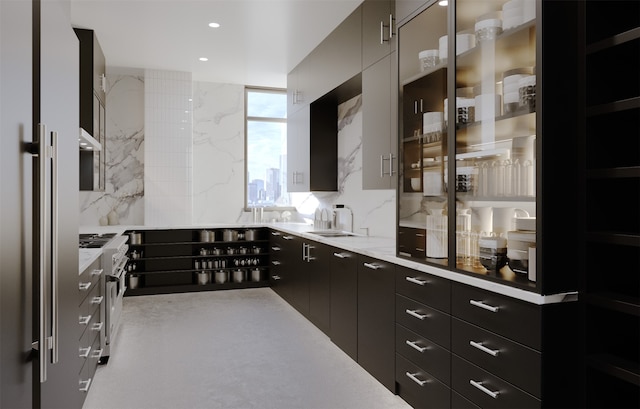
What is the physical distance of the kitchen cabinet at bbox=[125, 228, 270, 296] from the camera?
18.7 feet

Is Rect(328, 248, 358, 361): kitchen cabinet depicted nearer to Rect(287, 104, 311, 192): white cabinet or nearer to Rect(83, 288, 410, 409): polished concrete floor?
Rect(83, 288, 410, 409): polished concrete floor

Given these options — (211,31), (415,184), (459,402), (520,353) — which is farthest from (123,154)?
(520,353)

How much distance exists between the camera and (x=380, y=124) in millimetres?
3502

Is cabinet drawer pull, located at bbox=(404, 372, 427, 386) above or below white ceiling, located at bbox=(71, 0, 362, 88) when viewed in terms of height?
below

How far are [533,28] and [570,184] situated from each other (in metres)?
0.63

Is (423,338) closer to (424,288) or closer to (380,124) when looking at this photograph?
(424,288)

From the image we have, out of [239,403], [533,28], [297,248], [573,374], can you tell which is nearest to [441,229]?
[573,374]

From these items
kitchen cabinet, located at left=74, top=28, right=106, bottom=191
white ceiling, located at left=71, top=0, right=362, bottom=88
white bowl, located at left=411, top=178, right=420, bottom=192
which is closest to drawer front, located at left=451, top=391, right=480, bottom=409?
white bowl, located at left=411, top=178, right=420, bottom=192

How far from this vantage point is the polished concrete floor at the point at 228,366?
2.77 metres

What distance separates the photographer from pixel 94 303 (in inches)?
113

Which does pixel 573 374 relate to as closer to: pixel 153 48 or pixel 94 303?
pixel 94 303

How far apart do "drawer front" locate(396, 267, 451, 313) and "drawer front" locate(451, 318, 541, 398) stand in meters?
0.12

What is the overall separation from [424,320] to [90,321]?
1913mm

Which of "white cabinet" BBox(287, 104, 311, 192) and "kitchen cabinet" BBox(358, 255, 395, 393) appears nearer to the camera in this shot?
"kitchen cabinet" BBox(358, 255, 395, 393)
